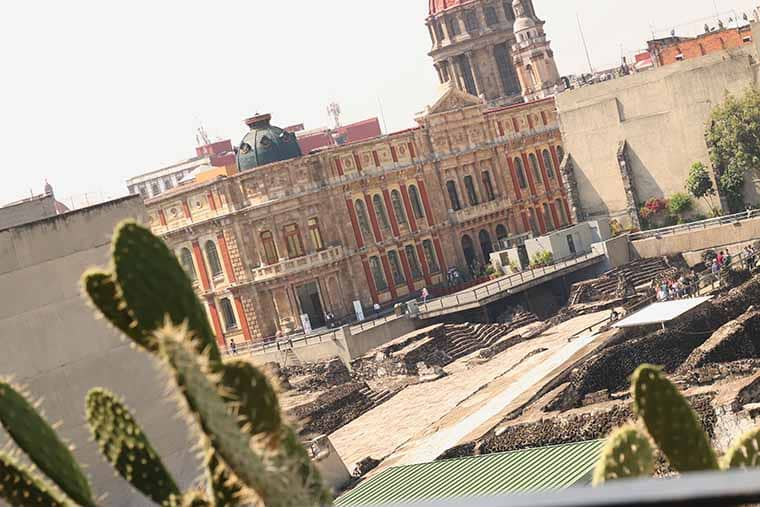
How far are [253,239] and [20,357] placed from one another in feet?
137

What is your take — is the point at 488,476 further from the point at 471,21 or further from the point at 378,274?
the point at 471,21

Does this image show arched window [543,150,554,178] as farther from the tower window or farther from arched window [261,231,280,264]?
the tower window

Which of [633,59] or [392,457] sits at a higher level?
[633,59]

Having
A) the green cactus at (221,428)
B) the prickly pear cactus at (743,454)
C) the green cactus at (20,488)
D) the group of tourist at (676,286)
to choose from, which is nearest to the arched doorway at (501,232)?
the group of tourist at (676,286)

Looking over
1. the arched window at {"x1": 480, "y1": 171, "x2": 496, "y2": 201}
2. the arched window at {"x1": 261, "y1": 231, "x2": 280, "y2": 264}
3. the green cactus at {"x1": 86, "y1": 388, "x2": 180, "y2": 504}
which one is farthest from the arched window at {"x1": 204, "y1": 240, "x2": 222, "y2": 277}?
the green cactus at {"x1": 86, "y1": 388, "x2": 180, "y2": 504}

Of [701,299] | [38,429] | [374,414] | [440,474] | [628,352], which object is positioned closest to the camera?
[38,429]

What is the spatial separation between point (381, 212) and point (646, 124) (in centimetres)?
1407

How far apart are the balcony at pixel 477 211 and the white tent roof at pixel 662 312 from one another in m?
25.7

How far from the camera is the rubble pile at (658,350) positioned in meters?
31.6

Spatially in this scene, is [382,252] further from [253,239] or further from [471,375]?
[471,375]

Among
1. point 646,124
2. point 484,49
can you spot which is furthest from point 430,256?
point 484,49

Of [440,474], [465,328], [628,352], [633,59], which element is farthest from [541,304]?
[633,59]

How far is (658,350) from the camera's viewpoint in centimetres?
3350

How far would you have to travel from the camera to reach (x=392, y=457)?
33750 millimetres
